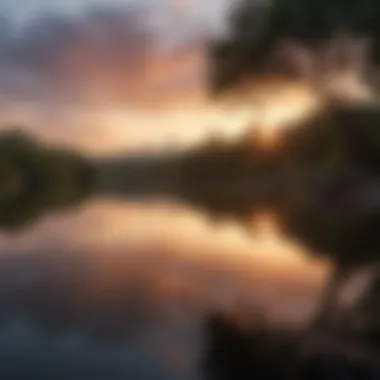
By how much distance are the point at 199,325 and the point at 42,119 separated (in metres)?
0.37

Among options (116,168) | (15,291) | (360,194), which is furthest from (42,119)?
(360,194)

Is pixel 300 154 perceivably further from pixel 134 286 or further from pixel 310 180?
pixel 134 286

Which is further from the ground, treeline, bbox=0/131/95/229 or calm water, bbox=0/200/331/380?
treeline, bbox=0/131/95/229

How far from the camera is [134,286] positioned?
0.94 m

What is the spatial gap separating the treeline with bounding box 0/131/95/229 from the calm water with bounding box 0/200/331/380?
21mm

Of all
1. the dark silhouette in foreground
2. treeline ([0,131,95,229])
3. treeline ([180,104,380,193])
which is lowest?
the dark silhouette in foreground

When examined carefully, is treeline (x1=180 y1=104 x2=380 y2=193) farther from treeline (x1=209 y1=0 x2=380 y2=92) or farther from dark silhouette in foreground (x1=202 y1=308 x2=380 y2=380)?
dark silhouette in foreground (x1=202 y1=308 x2=380 y2=380)

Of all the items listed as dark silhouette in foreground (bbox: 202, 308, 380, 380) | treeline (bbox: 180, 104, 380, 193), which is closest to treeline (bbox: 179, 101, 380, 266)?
treeline (bbox: 180, 104, 380, 193)

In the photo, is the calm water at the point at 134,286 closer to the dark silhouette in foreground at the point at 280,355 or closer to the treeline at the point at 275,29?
the dark silhouette in foreground at the point at 280,355

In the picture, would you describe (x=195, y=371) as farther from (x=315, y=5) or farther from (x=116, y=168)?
(x=315, y=5)

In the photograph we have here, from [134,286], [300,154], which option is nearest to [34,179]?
[134,286]

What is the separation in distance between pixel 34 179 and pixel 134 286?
0.69 ft

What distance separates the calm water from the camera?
2.91ft

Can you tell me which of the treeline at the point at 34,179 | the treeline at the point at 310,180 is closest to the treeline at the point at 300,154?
the treeline at the point at 310,180
